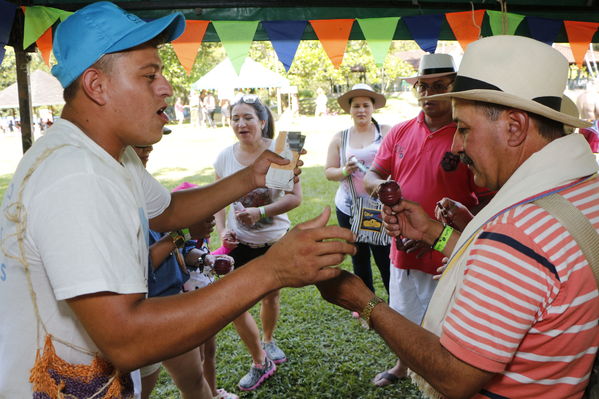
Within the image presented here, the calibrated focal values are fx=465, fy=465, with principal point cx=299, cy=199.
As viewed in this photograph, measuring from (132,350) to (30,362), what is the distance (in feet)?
1.52

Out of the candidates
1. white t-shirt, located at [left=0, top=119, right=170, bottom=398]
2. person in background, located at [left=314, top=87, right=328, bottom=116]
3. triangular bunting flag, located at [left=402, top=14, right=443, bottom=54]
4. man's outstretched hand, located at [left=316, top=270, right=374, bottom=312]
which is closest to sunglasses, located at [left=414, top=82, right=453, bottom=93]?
triangular bunting flag, located at [left=402, top=14, right=443, bottom=54]

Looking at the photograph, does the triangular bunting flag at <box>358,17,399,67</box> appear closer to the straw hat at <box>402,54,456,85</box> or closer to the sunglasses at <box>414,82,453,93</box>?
the straw hat at <box>402,54,456,85</box>

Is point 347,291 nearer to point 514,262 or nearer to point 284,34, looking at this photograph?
point 514,262

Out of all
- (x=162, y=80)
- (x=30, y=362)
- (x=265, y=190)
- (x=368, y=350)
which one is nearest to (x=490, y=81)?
(x=162, y=80)

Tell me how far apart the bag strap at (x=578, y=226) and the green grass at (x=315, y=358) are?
106 inches

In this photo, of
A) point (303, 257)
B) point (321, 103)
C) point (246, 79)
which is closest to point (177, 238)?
point (303, 257)

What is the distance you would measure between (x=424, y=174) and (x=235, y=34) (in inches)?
79.7

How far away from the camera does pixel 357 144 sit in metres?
4.97

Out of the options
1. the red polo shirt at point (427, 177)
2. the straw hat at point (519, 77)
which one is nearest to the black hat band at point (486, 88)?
the straw hat at point (519, 77)

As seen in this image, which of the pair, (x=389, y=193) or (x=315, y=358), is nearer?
(x=389, y=193)

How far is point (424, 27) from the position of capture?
167 inches

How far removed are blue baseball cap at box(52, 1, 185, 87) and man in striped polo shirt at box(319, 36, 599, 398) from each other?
1.06m

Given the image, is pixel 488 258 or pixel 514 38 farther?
pixel 514 38

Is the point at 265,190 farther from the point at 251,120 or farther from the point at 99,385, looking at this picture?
the point at 99,385
